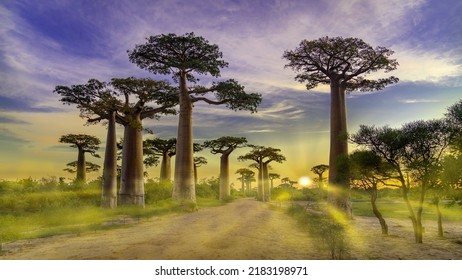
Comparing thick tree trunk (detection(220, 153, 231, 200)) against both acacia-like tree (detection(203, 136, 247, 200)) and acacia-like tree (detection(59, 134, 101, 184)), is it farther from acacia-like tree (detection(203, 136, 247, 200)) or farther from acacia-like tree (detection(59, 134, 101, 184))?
acacia-like tree (detection(59, 134, 101, 184))

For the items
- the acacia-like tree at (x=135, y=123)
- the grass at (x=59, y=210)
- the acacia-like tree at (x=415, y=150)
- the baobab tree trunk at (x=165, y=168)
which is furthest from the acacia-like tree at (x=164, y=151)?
the acacia-like tree at (x=415, y=150)

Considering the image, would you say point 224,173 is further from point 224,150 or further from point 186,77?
point 186,77

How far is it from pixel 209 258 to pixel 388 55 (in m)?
14.3

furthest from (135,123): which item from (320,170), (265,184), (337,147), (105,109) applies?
(320,170)

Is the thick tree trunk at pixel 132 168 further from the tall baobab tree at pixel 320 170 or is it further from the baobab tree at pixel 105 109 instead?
the tall baobab tree at pixel 320 170

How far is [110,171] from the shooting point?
68.6 ft

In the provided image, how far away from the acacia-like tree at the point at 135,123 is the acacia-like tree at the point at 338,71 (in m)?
7.96

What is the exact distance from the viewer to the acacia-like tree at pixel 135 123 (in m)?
21.8

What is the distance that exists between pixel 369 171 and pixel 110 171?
1362 centimetres

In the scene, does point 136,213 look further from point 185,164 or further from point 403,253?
point 403,253

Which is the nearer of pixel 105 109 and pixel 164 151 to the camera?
pixel 105 109

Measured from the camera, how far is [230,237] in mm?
10719

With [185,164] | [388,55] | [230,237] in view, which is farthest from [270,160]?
[230,237]
